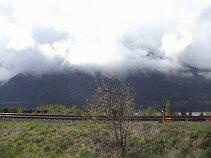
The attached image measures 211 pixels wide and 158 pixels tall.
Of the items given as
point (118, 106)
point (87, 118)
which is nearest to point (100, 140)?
point (118, 106)

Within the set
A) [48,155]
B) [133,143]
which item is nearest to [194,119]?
[133,143]

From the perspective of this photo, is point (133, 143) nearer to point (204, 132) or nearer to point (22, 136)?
point (204, 132)

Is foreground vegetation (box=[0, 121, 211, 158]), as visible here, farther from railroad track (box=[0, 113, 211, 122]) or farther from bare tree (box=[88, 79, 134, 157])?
railroad track (box=[0, 113, 211, 122])

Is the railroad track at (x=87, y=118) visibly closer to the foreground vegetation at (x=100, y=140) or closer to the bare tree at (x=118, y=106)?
the bare tree at (x=118, y=106)

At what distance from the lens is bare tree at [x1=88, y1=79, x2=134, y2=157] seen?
43.2 meters

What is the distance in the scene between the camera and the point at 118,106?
43344mm

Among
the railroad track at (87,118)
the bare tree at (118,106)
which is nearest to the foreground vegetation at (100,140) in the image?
the bare tree at (118,106)

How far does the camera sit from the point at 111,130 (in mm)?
46000

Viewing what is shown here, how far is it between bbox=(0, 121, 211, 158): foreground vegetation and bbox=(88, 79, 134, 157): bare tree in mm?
918

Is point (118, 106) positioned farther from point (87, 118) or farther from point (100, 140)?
point (87, 118)

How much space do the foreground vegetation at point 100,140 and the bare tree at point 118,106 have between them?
92 cm

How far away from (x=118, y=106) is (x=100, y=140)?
3970mm

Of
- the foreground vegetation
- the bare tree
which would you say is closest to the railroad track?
the bare tree

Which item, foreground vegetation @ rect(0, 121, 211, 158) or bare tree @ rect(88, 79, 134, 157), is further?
bare tree @ rect(88, 79, 134, 157)
